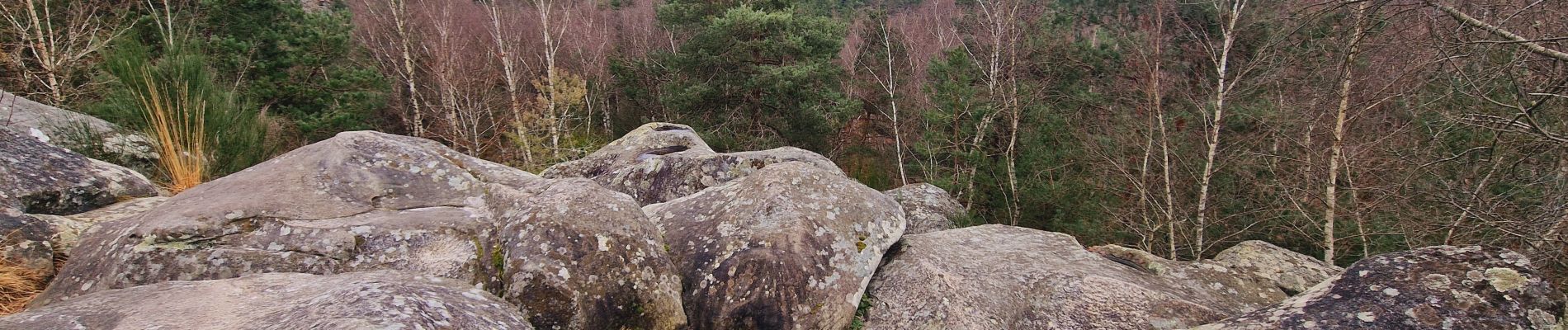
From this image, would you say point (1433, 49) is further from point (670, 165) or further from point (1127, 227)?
point (1127, 227)

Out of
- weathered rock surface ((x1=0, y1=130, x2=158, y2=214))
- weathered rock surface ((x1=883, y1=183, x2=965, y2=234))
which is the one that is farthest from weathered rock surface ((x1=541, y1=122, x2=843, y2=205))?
weathered rock surface ((x1=0, y1=130, x2=158, y2=214))

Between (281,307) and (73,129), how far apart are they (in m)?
4.22

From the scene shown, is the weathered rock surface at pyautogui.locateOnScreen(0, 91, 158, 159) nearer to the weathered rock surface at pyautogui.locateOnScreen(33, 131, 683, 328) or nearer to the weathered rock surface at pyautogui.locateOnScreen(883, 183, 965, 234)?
the weathered rock surface at pyautogui.locateOnScreen(33, 131, 683, 328)

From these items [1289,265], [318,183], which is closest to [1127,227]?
[1289,265]

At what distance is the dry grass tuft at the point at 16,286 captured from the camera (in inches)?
131

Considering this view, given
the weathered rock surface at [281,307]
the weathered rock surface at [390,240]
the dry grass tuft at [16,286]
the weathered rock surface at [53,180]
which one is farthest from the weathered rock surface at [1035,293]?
the weathered rock surface at [53,180]

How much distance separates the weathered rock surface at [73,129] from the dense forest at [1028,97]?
139mm

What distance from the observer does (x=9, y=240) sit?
3.53 metres

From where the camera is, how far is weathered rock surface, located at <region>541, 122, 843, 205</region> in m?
7.54

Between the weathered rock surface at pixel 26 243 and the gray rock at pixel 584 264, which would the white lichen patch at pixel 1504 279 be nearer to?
the gray rock at pixel 584 264

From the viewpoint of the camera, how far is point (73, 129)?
5.27m

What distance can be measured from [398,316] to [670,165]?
198 inches

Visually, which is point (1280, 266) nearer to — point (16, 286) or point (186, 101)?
point (16, 286)

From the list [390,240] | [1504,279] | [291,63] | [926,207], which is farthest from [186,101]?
[291,63]
